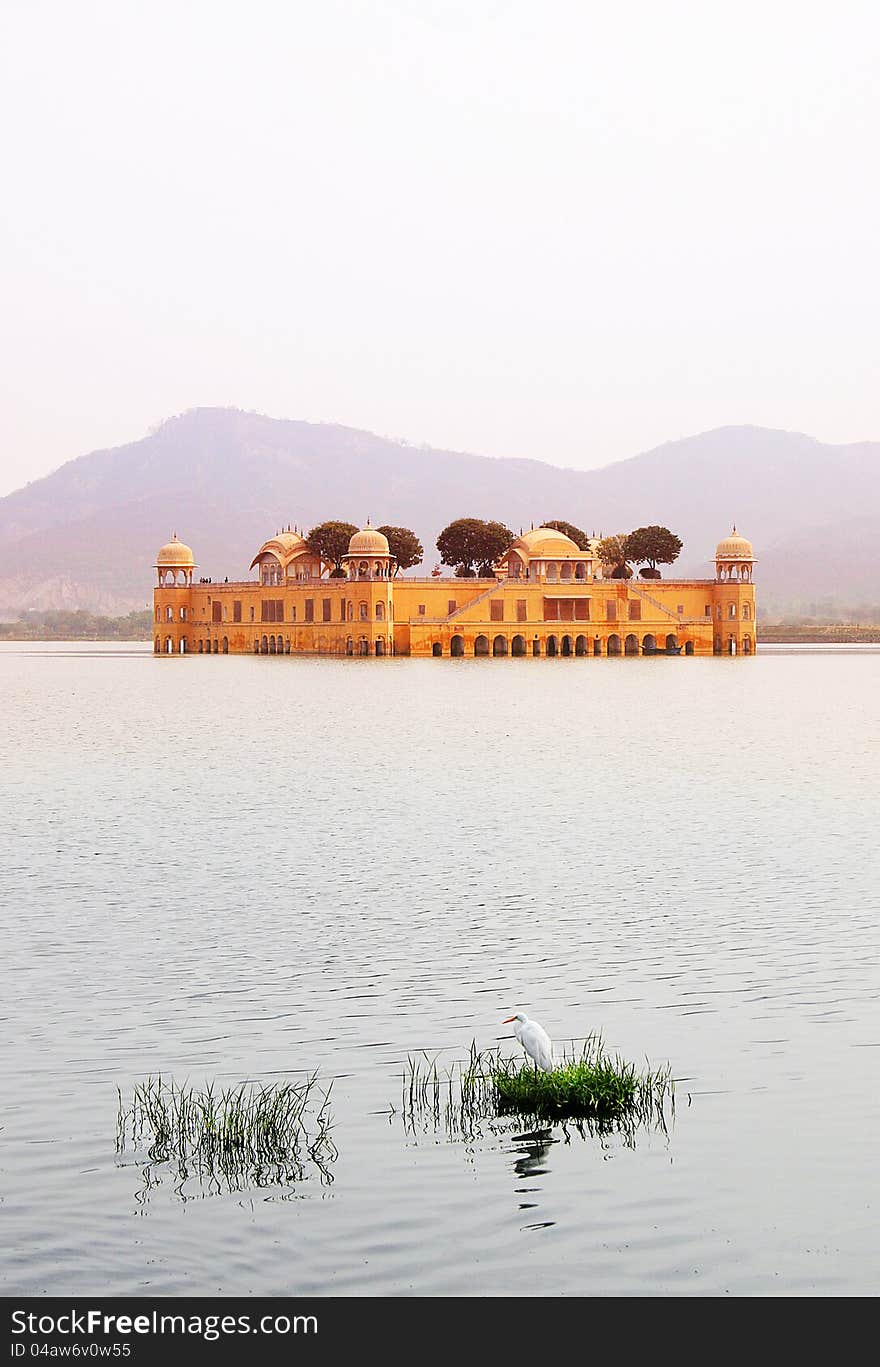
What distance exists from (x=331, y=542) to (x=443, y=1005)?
114603 millimetres

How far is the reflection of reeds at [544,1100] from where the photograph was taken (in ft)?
36.6

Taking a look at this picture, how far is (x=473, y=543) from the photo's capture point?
129 m

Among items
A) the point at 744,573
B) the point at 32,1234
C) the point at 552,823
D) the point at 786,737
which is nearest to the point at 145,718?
the point at 786,737

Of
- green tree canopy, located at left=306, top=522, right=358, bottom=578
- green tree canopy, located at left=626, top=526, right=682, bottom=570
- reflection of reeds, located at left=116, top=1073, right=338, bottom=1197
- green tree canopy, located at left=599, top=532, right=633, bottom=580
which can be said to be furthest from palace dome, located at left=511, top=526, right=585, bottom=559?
reflection of reeds, located at left=116, top=1073, right=338, bottom=1197

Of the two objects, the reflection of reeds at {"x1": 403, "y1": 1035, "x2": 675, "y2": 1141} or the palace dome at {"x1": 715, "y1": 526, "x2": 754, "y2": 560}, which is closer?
the reflection of reeds at {"x1": 403, "y1": 1035, "x2": 675, "y2": 1141}

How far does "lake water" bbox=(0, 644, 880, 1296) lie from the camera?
29.9 feet

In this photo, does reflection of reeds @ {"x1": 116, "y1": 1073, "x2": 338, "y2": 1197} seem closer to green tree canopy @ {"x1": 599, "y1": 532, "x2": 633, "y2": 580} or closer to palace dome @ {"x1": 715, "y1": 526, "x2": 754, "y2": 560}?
palace dome @ {"x1": 715, "y1": 526, "x2": 754, "y2": 560}

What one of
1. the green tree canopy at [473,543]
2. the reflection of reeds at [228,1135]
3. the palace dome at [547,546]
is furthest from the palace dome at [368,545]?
the reflection of reeds at [228,1135]

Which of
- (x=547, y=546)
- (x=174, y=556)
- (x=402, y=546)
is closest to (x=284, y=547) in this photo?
(x=174, y=556)

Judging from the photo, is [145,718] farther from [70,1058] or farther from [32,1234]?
[32,1234]

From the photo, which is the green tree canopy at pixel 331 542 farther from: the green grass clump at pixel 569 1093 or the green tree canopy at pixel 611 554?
the green grass clump at pixel 569 1093

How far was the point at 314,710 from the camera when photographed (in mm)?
58406

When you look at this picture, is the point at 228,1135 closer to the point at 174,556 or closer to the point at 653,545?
the point at 174,556

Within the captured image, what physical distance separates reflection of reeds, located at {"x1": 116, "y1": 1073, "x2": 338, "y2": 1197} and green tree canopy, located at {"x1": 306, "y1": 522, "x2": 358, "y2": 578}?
116712mm
